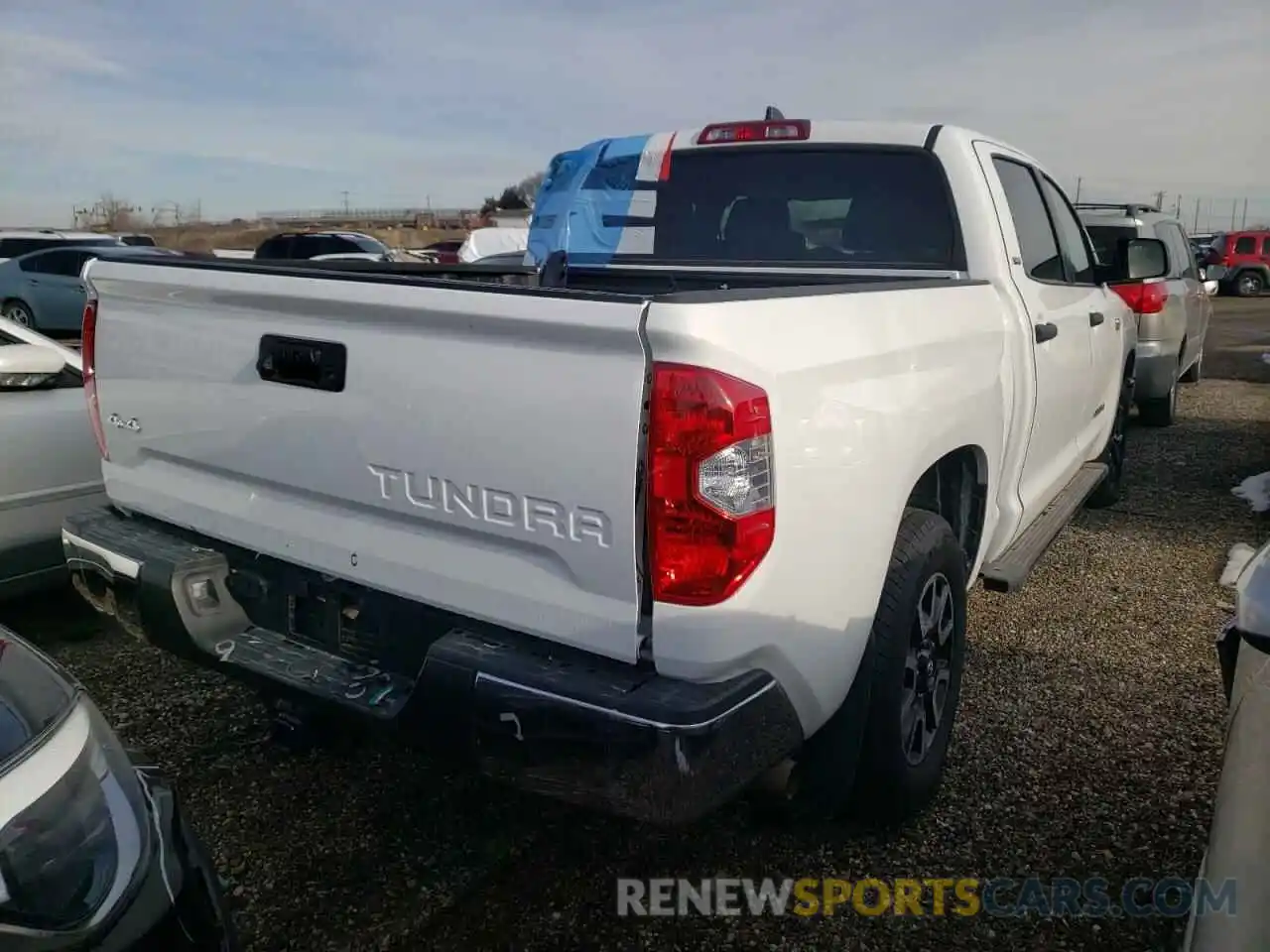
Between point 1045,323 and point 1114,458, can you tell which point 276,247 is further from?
point 1045,323

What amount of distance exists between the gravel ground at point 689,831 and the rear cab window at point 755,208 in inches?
66.2

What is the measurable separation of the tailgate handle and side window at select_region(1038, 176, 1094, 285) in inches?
130

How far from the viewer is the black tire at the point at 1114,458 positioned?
5.97 meters

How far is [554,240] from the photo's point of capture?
4.67m

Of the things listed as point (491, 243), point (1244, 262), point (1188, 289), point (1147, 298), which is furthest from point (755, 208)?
point (1244, 262)

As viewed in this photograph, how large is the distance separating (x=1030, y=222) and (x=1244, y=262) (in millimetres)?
28552

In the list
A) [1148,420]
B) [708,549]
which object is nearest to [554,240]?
[708,549]

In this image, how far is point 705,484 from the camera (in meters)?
2.00

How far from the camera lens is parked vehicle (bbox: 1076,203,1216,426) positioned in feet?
27.6

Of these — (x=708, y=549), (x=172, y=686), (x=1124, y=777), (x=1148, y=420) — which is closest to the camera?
(x=708, y=549)

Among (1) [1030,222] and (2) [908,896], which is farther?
(1) [1030,222]

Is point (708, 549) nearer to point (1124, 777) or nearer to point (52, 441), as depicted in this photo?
point (1124, 777)

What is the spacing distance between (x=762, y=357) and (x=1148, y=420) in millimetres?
8365

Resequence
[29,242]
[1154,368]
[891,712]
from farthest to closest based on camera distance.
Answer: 1. [29,242]
2. [1154,368]
3. [891,712]
